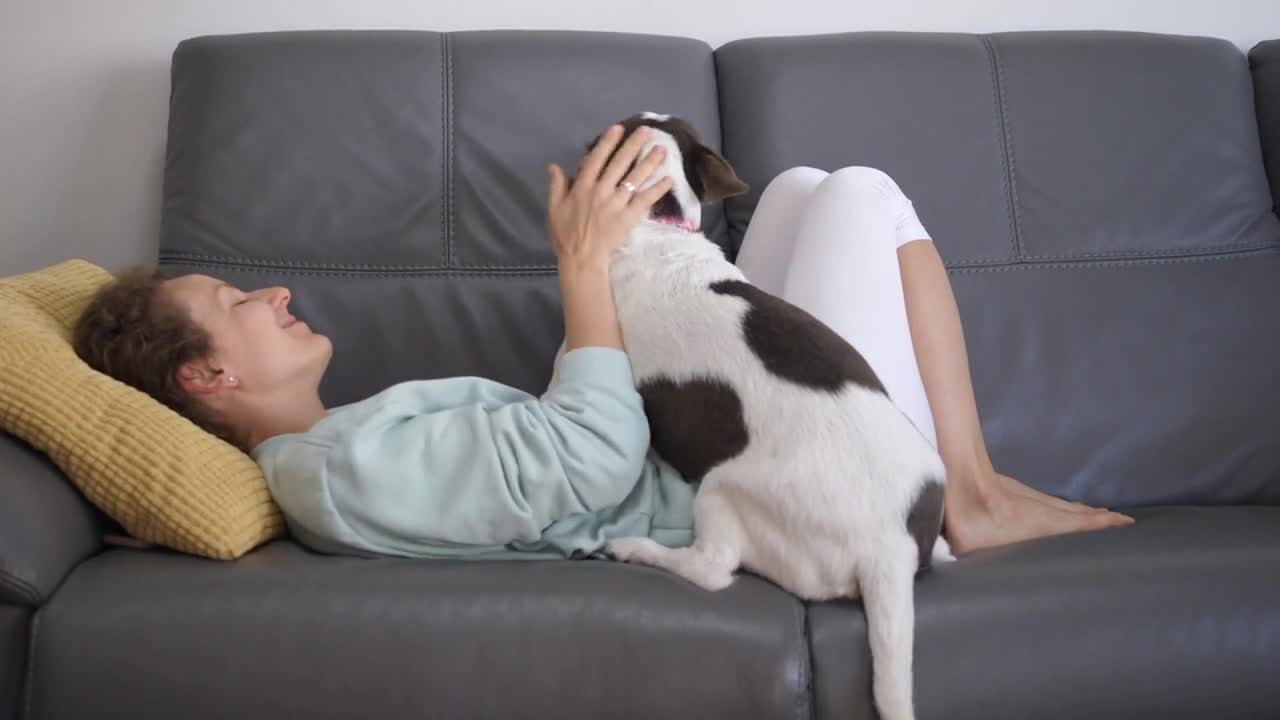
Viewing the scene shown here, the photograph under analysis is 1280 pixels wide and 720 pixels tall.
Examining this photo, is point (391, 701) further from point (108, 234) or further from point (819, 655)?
point (108, 234)

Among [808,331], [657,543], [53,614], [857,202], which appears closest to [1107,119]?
[857,202]

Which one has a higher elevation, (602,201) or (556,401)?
(602,201)

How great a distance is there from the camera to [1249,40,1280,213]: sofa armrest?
2.20 m

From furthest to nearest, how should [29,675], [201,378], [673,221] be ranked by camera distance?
1. [673,221]
2. [201,378]
3. [29,675]

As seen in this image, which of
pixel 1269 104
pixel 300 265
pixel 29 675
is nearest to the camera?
pixel 29 675

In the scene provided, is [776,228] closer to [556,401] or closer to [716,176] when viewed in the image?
[716,176]

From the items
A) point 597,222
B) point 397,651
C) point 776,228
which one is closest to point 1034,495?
point 776,228

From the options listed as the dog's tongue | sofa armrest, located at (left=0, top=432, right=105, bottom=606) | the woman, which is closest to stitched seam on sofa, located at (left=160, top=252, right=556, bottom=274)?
the woman

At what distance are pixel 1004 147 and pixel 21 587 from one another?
1.80 metres

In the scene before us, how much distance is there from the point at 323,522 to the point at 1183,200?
1726mm

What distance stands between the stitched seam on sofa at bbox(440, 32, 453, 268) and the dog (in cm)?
65

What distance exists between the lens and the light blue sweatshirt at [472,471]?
4.28 feet

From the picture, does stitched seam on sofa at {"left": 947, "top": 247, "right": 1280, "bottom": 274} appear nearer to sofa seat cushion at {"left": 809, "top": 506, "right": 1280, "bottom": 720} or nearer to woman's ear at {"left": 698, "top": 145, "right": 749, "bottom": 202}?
woman's ear at {"left": 698, "top": 145, "right": 749, "bottom": 202}

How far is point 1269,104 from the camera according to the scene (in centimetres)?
222
